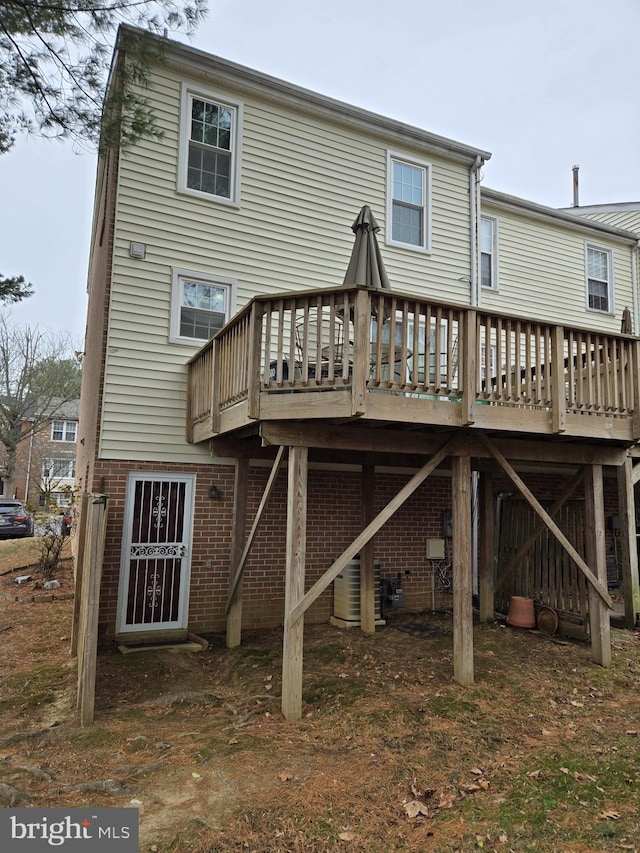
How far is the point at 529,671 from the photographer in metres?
6.10

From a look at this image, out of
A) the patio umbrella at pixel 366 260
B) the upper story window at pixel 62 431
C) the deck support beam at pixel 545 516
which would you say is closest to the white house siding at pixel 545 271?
the patio umbrella at pixel 366 260

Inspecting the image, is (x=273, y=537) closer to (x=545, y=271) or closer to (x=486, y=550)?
(x=486, y=550)

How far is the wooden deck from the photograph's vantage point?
4.86m

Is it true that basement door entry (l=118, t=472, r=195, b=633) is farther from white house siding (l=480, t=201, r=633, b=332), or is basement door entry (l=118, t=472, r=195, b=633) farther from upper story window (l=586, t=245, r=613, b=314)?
A: upper story window (l=586, t=245, r=613, b=314)

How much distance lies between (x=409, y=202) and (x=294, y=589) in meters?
7.44

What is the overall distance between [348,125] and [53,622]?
888 centimetres

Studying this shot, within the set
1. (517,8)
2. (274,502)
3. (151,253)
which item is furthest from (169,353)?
(517,8)

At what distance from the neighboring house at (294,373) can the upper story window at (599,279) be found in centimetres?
313

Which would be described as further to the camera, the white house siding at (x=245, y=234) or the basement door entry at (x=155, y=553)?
the white house siding at (x=245, y=234)

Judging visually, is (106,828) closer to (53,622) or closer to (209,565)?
(209,565)

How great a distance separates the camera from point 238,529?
7.23 m

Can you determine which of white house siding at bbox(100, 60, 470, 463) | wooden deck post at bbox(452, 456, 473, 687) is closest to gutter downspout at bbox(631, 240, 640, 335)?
white house siding at bbox(100, 60, 470, 463)

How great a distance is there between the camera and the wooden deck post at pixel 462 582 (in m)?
5.62

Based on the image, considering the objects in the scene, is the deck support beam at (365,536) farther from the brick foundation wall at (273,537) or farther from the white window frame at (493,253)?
the white window frame at (493,253)
